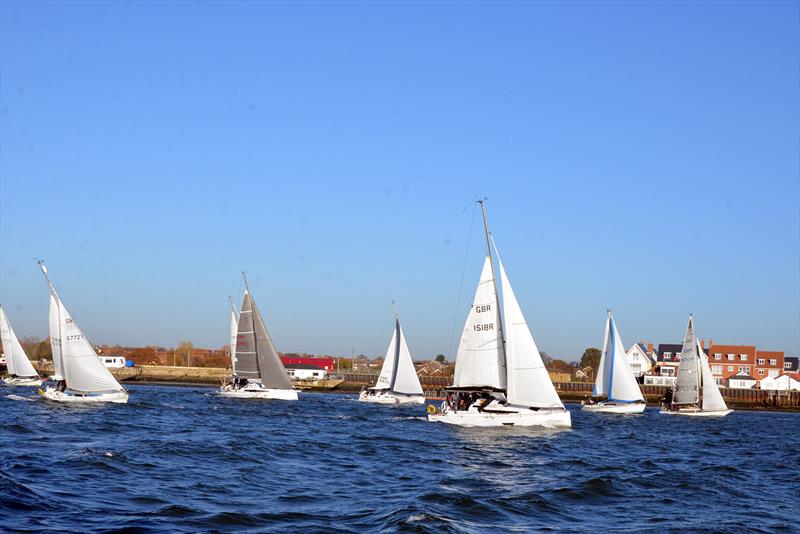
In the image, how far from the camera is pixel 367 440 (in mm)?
39375

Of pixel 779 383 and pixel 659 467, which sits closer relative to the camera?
pixel 659 467

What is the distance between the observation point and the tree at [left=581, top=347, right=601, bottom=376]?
16106cm

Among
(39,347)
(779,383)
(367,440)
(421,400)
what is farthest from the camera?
(39,347)

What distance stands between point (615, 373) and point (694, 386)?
950 centimetres

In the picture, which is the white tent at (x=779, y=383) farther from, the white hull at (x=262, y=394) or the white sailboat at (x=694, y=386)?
the white hull at (x=262, y=394)

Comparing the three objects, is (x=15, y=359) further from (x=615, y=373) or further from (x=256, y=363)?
(x=615, y=373)

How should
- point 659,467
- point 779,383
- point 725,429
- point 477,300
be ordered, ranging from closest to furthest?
point 659,467 < point 477,300 < point 725,429 < point 779,383

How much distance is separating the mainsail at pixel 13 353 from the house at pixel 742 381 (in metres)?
97.1

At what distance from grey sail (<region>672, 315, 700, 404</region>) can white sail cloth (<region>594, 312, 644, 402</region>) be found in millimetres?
6255

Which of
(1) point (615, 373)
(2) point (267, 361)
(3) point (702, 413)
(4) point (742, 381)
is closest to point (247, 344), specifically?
(2) point (267, 361)

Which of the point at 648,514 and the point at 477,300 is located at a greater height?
the point at 477,300

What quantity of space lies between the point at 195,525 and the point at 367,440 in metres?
21.9

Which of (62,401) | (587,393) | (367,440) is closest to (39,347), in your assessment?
(587,393)

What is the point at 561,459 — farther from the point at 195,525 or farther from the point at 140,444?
the point at 195,525
